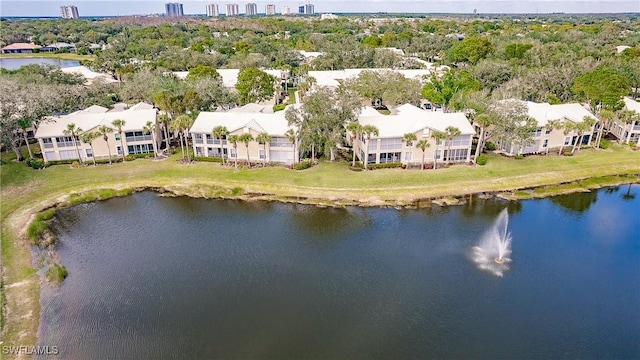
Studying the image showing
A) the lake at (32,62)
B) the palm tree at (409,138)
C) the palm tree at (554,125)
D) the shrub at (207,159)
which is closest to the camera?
the palm tree at (409,138)

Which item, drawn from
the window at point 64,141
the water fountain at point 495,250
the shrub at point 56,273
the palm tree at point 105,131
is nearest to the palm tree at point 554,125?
the water fountain at point 495,250

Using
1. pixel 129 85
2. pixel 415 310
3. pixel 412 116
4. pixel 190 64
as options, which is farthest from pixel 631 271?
pixel 190 64

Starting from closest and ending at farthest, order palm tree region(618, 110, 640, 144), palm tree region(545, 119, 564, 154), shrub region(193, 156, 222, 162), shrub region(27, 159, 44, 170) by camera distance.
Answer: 1. shrub region(27, 159, 44, 170)
2. shrub region(193, 156, 222, 162)
3. palm tree region(545, 119, 564, 154)
4. palm tree region(618, 110, 640, 144)

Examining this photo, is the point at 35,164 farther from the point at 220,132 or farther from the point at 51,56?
the point at 51,56

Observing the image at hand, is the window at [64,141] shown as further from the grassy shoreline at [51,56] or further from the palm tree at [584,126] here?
the grassy shoreline at [51,56]

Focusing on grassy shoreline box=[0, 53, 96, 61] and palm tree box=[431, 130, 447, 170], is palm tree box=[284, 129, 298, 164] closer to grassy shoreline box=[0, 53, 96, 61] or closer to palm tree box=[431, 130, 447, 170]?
palm tree box=[431, 130, 447, 170]

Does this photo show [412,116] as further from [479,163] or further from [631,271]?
[631,271]

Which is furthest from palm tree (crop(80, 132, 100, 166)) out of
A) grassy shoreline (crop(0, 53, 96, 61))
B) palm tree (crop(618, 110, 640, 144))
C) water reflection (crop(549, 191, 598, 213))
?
grassy shoreline (crop(0, 53, 96, 61))
